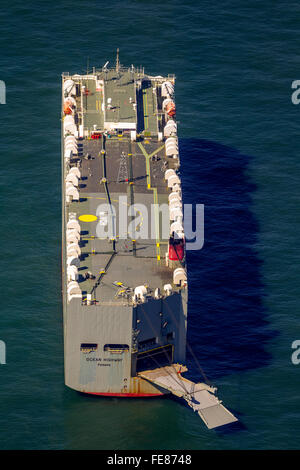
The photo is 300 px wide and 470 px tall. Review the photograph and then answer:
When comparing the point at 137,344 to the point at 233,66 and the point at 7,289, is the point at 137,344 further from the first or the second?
the point at 233,66

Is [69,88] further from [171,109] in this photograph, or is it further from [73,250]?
[73,250]

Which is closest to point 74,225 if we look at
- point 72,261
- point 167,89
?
point 72,261

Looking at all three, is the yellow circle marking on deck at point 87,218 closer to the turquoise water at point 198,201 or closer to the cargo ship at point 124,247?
the cargo ship at point 124,247

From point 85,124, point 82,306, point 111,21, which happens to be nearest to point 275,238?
point 85,124

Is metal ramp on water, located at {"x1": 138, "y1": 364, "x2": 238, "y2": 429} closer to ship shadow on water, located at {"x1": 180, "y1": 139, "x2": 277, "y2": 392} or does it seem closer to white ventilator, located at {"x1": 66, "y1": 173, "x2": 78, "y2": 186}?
ship shadow on water, located at {"x1": 180, "y1": 139, "x2": 277, "y2": 392}

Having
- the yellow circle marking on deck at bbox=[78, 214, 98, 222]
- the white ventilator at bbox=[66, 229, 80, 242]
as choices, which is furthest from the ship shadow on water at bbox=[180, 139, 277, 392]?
the white ventilator at bbox=[66, 229, 80, 242]

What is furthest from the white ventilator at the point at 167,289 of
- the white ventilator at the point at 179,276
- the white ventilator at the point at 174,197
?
the white ventilator at the point at 174,197
